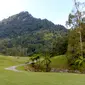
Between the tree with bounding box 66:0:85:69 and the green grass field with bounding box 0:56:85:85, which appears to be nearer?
the green grass field with bounding box 0:56:85:85

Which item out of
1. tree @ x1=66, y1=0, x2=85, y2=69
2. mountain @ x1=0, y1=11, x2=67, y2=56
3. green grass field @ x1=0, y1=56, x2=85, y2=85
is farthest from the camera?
mountain @ x1=0, y1=11, x2=67, y2=56

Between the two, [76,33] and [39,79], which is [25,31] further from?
[39,79]

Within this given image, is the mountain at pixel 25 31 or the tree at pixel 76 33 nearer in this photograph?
the tree at pixel 76 33

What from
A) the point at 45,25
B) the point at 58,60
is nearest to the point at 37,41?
the point at 45,25

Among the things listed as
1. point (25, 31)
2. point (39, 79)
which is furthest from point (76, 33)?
point (25, 31)

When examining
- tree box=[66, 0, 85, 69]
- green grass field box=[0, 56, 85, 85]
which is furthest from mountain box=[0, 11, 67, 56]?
green grass field box=[0, 56, 85, 85]

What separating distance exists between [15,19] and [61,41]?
121015 millimetres

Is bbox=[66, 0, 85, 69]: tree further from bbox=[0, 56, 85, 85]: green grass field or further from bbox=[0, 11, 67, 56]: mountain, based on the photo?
bbox=[0, 11, 67, 56]: mountain

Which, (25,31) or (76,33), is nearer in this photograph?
(76,33)

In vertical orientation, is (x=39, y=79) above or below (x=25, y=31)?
below

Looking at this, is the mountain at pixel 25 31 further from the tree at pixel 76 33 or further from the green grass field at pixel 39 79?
the green grass field at pixel 39 79

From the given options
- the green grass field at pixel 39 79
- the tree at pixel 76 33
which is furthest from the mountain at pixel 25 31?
the green grass field at pixel 39 79

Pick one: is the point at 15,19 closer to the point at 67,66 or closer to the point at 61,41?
the point at 61,41

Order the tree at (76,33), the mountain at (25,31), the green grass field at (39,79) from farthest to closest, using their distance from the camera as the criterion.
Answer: the mountain at (25,31), the tree at (76,33), the green grass field at (39,79)
